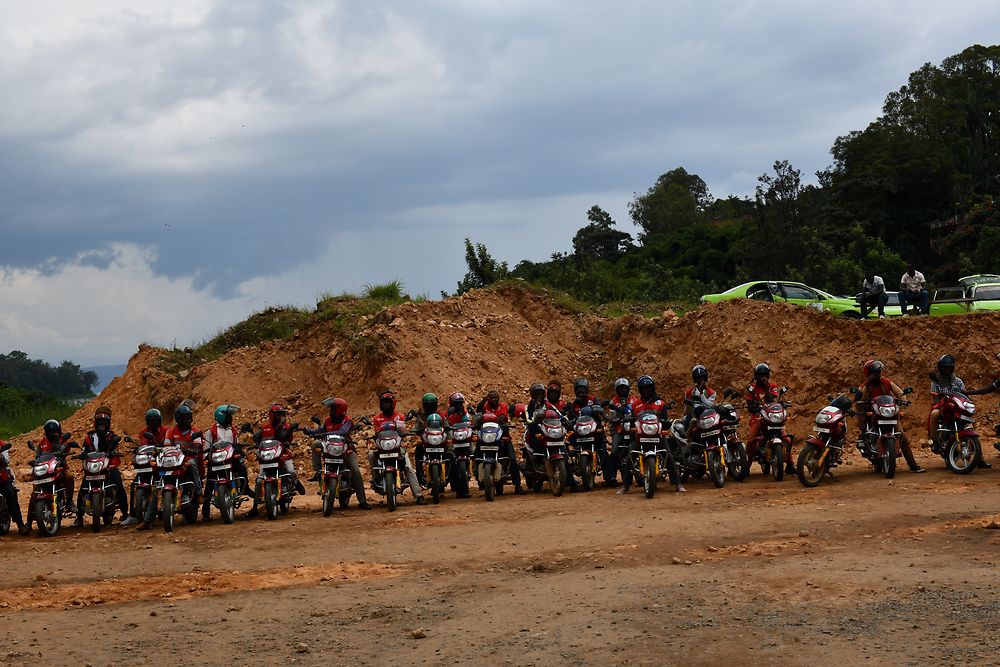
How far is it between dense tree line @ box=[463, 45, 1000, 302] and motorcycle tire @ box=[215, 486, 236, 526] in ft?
75.2

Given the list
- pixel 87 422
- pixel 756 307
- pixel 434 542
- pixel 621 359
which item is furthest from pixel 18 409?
pixel 434 542

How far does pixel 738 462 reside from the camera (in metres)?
16.3

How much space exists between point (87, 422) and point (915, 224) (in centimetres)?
3933

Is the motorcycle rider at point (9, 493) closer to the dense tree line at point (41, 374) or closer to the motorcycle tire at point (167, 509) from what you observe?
the motorcycle tire at point (167, 509)

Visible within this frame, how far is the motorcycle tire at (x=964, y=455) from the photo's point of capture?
14969 mm

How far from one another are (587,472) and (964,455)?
554 cm

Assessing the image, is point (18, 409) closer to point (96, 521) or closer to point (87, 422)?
point (87, 422)

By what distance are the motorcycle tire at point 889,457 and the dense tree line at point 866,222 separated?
2137cm

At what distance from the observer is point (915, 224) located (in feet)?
166

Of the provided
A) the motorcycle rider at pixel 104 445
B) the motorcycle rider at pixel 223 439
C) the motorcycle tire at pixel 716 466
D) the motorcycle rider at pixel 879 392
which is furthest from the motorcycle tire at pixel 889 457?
the motorcycle rider at pixel 104 445

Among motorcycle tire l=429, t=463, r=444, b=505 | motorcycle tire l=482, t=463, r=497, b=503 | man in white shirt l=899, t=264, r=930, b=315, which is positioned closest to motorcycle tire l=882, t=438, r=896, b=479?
motorcycle tire l=482, t=463, r=497, b=503

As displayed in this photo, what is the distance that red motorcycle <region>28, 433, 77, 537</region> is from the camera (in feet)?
48.6

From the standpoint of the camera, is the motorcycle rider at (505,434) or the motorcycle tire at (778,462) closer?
the motorcycle tire at (778,462)

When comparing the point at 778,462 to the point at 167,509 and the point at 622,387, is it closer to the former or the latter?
the point at 622,387
